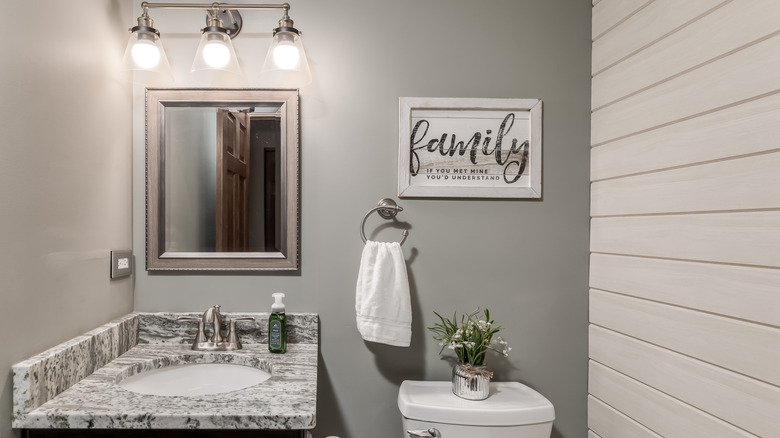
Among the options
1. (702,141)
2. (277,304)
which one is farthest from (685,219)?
(277,304)

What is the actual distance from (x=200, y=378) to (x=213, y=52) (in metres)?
1.02

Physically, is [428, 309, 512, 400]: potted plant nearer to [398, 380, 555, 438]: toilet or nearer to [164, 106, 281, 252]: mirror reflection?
[398, 380, 555, 438]: toilet

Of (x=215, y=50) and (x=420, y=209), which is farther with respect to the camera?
(x=420, y=209)

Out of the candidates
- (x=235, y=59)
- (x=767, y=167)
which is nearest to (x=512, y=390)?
(x=767, y=167)

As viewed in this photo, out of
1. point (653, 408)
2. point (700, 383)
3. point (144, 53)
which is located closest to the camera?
point (700, 383)

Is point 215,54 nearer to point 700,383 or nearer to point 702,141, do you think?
point 702,141

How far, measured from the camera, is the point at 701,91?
1.08 m

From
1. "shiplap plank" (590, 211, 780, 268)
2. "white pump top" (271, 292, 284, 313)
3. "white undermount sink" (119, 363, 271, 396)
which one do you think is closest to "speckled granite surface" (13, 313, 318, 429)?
"white undermount sink" (119, 363, 271, 396)

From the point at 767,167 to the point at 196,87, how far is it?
1.60 m

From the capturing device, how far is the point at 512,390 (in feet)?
4.87

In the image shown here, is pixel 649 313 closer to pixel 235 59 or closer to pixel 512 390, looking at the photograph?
pixel 512 390

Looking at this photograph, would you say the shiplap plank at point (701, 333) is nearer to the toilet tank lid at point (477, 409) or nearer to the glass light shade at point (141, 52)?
the toilet tank lid at point (477, 409)

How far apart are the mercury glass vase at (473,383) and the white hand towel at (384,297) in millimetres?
203

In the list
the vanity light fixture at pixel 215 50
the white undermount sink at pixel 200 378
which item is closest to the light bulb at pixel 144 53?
the vanity light fixture at pixel 215 50
